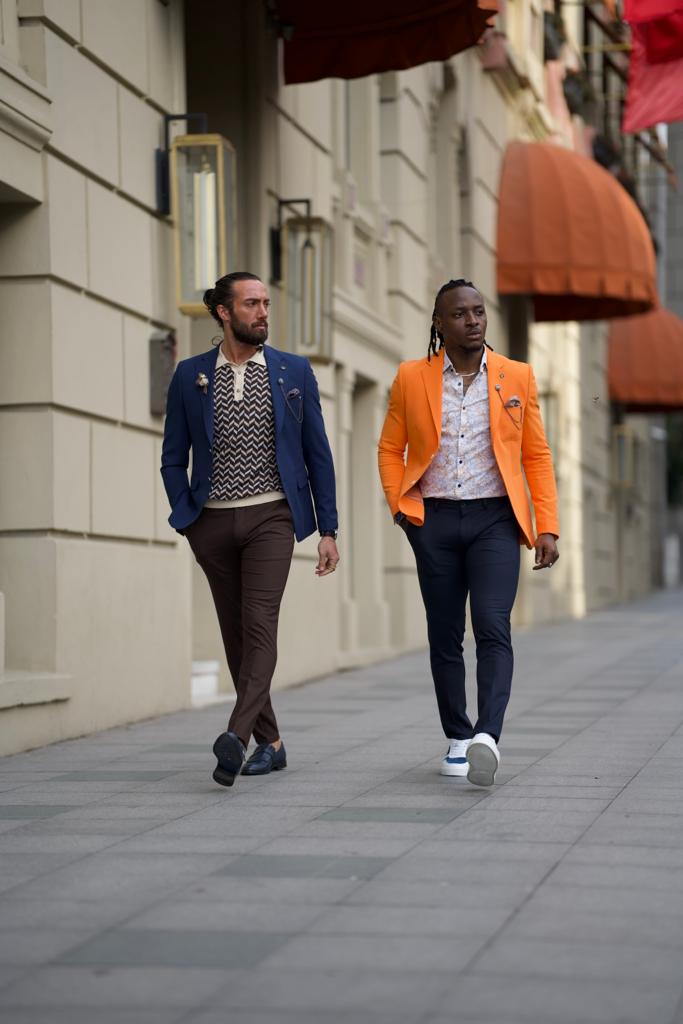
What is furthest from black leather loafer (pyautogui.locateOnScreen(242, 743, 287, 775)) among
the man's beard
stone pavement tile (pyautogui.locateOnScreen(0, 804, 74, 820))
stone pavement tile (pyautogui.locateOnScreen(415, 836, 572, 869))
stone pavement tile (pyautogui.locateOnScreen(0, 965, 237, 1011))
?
stone pavement tile (pyautogui.locateOnScreen(0, 965, 237, 1011))

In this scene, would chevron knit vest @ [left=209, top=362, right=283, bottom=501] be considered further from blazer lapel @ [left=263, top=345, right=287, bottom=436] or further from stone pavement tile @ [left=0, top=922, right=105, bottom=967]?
stone pavement tile @ [left=0, top=922, right=105, bottom=967]

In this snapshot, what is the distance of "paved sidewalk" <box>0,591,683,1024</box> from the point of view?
12.7 ft

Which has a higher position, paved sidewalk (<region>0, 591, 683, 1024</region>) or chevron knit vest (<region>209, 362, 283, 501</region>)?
chevron knit vest (<region>209, 362, 283, 501</region>)

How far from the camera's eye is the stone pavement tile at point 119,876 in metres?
5.02

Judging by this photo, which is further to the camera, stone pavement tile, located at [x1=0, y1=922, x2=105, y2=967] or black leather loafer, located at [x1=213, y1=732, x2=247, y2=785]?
black leather loafer, located at [x1=213, y1=732, x2=247, y2=785]

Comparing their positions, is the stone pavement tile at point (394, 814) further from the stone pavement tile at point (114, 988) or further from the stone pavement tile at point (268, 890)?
the stone pavement tile at point (114, 988)

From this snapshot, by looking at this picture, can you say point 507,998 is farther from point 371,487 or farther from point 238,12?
point 371,487

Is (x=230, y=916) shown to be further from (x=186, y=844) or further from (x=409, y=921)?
(x=186, y=844)

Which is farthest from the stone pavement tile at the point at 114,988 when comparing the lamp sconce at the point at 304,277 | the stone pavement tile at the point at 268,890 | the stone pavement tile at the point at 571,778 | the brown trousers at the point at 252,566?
the lamp sconce at the point at 304,277

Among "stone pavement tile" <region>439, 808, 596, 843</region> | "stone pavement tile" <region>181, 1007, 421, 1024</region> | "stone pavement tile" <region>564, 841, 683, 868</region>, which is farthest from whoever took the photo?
"stone pavement tile" <region>439, 808, 596, 843</region>

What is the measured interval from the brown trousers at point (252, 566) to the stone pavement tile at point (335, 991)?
9.80ft

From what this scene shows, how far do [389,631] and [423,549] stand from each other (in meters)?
10.2

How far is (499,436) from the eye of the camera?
705 cm

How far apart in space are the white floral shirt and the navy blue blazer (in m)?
0.45
